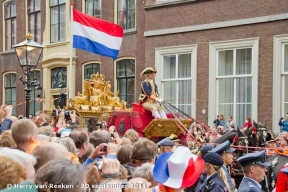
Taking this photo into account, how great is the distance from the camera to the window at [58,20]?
25453mm

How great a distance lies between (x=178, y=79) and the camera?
19234 millimetres

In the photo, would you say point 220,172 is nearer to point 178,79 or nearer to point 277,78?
point 277,78

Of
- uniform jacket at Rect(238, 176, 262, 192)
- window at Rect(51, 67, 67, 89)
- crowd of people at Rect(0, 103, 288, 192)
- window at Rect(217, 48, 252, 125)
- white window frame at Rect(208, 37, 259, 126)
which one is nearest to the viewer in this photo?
crowd of people at Rect(0, 103, 288, 192)

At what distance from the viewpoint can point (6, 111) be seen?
833 centimetres

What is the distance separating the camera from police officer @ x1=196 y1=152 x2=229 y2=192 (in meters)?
5.27

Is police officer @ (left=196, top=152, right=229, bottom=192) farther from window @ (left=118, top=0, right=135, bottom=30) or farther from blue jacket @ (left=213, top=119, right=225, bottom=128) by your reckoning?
window @ (left=118, top=0, right=135, bottom=30)

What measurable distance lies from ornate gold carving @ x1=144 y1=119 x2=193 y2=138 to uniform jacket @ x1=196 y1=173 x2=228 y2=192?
5.72 metres

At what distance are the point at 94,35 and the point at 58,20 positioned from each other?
11524 mm

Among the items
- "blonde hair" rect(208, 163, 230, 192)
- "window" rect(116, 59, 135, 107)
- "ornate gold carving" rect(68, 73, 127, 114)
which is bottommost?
"blonde hair" rect(208, 163, 230, 192)

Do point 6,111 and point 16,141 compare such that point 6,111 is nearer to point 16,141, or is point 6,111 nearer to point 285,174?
point 16,141

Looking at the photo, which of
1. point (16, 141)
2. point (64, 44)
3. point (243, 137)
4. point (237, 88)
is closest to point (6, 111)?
point (16, 141)

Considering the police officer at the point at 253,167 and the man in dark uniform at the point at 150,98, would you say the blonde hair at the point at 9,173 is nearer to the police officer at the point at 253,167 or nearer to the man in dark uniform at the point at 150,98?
the police officer at the point at 253,167

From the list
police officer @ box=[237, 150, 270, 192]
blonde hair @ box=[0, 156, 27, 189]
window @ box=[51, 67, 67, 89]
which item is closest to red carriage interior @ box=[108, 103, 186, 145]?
police officer @ box=[237, 150, 270, 192]

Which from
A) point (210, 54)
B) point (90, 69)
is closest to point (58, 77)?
point (90, 69)
